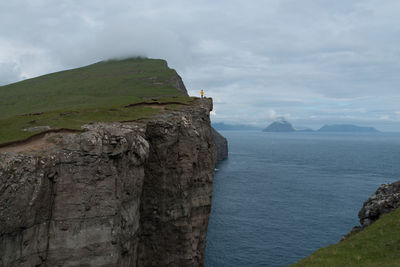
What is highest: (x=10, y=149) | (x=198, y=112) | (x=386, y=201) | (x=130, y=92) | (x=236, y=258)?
(x=130, y=92)

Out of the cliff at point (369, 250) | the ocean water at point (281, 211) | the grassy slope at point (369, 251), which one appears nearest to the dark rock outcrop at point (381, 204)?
the cliff at point (369, 250)

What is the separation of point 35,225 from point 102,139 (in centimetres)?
906

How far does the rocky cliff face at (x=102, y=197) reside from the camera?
22.7 meters

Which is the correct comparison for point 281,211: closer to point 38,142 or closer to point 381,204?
point 381,204

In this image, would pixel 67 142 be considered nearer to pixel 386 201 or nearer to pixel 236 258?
pixel 386 201

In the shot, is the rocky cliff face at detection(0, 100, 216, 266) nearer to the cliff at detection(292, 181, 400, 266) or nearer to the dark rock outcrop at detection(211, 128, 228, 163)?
the cliff at detection(292, 181, 400, 266)

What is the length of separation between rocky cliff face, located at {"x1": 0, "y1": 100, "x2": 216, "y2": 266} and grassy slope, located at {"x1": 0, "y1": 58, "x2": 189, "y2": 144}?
14.7 ft

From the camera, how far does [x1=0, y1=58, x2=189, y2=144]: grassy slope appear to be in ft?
114

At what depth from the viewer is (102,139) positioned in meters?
28.0

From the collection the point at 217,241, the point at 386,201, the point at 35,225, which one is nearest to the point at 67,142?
the point at 35,225

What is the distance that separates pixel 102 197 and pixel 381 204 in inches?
1055

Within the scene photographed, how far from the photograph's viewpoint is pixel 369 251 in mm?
20062

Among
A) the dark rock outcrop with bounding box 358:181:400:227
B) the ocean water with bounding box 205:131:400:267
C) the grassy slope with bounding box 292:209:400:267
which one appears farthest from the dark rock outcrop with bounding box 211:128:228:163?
the grassy slope with bounding box 292:209:400:267

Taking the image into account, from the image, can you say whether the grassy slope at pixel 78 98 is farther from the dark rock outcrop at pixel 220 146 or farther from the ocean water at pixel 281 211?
the dark rock outcrop at pixel 220 146
